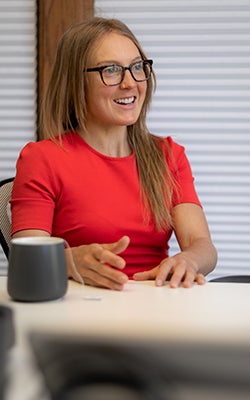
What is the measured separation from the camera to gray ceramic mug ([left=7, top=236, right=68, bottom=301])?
3.51 feet

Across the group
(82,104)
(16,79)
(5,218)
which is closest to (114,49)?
(82,104)

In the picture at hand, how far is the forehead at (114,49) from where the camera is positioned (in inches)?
68.8

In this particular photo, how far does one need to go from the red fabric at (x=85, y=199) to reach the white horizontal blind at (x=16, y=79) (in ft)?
3.24

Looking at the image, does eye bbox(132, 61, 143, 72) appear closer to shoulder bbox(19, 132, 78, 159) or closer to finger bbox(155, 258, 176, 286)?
shoulder bbox(19, 132, 78, 159)

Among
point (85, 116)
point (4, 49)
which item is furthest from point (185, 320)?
point (4, 49)

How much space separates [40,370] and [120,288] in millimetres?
859

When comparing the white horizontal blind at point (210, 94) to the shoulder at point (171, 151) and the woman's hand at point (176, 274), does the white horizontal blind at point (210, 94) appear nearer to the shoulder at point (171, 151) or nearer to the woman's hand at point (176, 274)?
the shoulder at point (171, 151)

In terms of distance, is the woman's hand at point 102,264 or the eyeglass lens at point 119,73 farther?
the eyeglass lens at point 119,73

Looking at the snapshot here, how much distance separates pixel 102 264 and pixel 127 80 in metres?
0.65

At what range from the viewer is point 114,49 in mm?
1755

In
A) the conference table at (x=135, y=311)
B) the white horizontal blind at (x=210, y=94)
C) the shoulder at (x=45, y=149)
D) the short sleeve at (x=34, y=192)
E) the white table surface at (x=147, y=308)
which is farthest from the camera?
the white horizontal blind at (x=210, y=94)

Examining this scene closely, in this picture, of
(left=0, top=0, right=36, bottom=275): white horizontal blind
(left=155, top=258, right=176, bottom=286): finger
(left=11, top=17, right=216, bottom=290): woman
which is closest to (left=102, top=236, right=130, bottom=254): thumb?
(left=155, top=258, right=176, bottom=286): finger

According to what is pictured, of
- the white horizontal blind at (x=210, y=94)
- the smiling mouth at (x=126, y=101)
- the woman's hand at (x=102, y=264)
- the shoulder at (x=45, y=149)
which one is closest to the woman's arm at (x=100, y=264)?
the woman's hand at (x=102, y=264)

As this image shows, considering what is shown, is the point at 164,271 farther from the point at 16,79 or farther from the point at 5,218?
the point at 16,79
